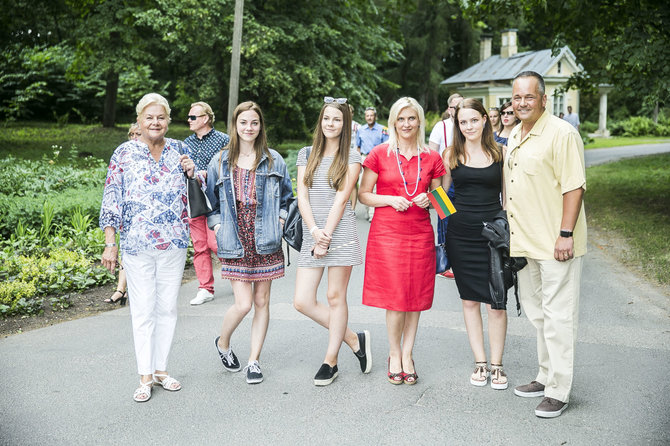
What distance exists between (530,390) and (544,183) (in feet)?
4.57

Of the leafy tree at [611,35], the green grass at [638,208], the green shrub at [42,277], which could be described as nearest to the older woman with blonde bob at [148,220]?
the green shrub at [42,277]

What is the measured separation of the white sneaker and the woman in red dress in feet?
9.28

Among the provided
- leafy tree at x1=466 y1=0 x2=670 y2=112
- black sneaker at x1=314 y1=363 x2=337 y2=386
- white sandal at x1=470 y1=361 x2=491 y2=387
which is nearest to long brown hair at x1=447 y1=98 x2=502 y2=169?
white sandal at x1=470 y1=361 x2=491 y2=387

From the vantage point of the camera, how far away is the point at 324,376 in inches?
189

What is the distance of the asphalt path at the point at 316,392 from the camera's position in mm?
3975

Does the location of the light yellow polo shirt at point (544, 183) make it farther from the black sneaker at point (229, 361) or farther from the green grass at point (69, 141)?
the green grass at point (69, 141)

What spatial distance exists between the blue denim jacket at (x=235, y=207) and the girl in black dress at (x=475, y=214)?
48.3 inches

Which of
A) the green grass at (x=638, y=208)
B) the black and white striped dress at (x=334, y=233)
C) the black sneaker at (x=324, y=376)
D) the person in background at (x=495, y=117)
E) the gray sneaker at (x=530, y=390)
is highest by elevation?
the person in background at (x=495, y=117)

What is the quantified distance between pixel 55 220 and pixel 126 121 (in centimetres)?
3726

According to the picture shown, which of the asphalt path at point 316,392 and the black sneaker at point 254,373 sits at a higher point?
the black sneaker at point 254,373

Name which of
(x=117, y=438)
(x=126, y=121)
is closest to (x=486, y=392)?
(x=117, y=438)

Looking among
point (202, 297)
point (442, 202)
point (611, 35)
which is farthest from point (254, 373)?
point (611, 35)

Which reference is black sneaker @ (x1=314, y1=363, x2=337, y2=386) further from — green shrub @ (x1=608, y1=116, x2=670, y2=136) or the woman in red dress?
green shrub @ (x1=608, y1=116, x2=670, y2=136)

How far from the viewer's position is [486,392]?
4.63 m
